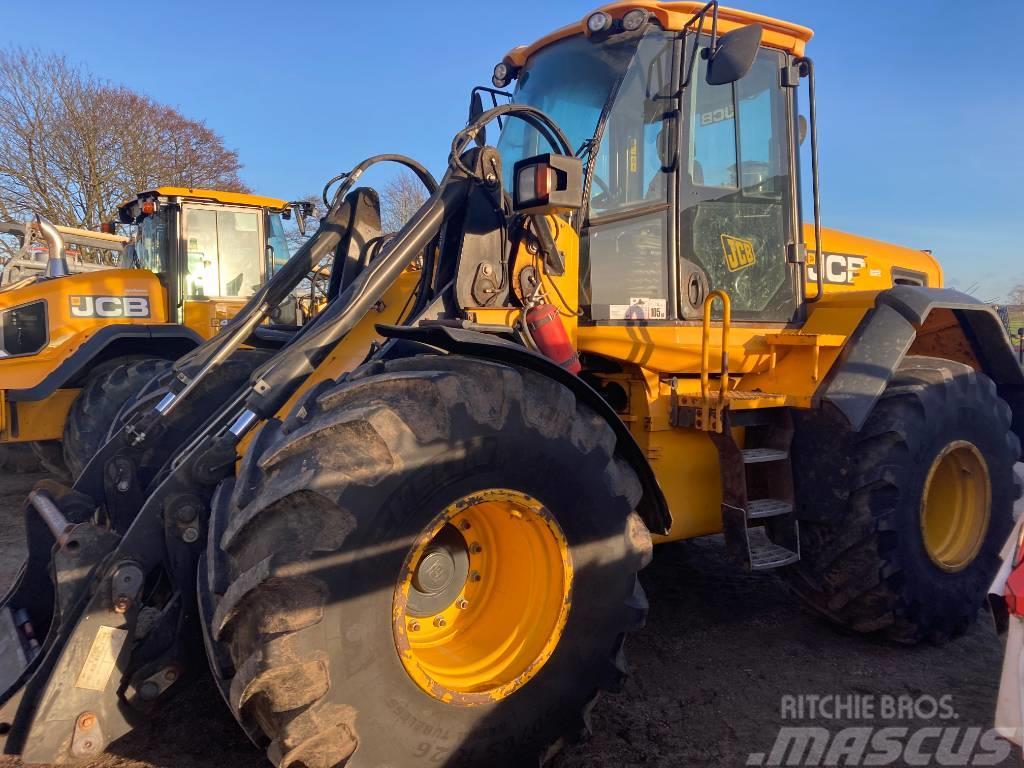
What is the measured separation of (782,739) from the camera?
117 inches

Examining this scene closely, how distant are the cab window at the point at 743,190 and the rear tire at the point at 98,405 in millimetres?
4579

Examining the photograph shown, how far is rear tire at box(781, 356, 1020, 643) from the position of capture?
358 centimetres

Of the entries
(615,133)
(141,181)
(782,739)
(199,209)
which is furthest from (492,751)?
(141,181)

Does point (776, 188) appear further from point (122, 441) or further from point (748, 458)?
point (122, 441)

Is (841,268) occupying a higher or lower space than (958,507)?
higher

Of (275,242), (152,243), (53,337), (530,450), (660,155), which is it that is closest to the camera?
(530,450)

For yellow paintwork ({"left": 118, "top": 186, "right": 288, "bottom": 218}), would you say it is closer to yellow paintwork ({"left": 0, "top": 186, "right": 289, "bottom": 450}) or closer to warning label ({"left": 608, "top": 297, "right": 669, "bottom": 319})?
yellow paintwork ({"left": 0, "top": 186, "right": 289, "bottom": 450})

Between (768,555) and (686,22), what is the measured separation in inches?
98.6

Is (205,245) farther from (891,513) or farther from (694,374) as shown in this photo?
(891,513)

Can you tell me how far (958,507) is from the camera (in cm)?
416

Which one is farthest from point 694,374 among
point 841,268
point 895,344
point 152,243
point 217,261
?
point 152,243

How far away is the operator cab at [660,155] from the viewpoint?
3451 mm

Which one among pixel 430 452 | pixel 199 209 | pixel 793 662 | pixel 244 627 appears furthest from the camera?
pixel 199 209

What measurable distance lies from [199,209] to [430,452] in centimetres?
Result: 673
